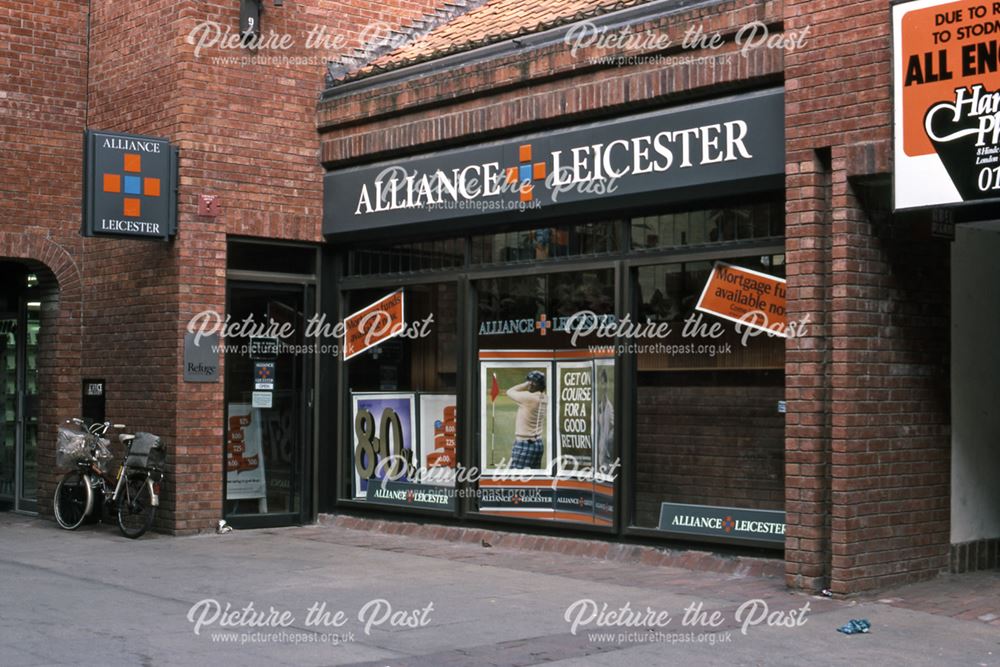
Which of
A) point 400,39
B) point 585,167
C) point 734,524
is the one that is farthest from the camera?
point 400,39

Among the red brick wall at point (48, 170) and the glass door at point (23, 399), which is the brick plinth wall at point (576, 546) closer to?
the red brick wall at point (48, 170)

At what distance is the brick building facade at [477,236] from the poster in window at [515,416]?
18 cm

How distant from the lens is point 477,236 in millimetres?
12547

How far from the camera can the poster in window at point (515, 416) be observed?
11945 mm

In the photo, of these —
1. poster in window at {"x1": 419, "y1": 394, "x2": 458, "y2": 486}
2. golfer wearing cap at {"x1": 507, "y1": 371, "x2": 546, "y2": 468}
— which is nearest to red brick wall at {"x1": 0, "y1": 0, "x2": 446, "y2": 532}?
poster in window at {"x1": 419, "y1": 394, "x2": 458, "y2": 486}

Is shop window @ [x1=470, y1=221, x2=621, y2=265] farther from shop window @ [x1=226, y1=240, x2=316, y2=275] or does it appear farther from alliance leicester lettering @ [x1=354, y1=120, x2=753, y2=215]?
shop window @ [x1=226, y1=240, x2=316, y2=275]

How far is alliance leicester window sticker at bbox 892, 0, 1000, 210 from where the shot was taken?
8.30 m

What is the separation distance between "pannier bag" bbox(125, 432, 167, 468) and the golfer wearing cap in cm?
355

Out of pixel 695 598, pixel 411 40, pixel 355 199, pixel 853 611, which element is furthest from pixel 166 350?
pixel 853 611

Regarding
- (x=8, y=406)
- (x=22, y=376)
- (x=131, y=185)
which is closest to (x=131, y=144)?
(x=131, y=185)

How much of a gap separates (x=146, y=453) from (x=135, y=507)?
631 mm

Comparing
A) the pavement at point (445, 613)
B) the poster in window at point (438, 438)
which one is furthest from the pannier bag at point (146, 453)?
the poster in window at point (438, 438)

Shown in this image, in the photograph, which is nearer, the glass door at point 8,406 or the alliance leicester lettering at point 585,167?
the alliance leicester lettering at point 585,167

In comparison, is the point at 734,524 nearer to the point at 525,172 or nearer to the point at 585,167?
the point at 585,167
